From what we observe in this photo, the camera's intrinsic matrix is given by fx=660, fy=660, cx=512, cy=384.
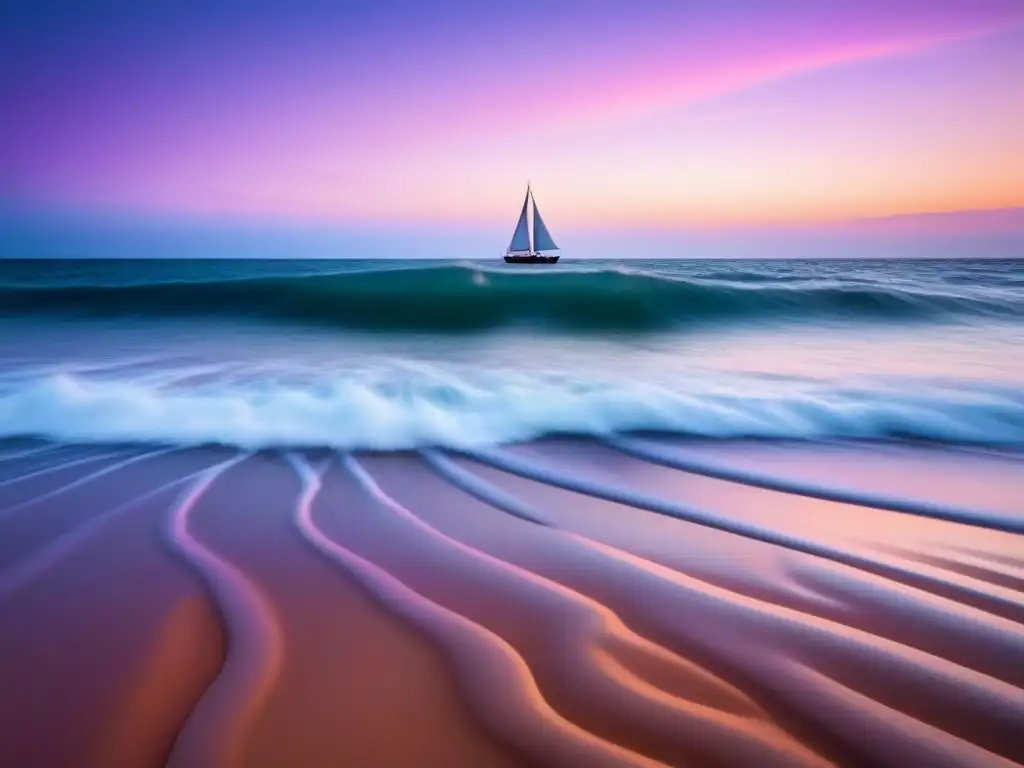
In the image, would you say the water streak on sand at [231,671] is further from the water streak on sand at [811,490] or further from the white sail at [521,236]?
Result: the white sail at [521,236]

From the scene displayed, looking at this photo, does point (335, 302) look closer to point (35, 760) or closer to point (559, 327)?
point (559, 327)

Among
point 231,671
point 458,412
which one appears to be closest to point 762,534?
point 231,671

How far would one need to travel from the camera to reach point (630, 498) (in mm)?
3447

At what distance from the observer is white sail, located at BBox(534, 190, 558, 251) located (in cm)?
4941

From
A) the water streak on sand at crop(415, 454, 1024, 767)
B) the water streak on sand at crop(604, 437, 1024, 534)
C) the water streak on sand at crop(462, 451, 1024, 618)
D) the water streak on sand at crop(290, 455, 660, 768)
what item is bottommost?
the water streak on sand at crop(604, 437, 1024, 534)

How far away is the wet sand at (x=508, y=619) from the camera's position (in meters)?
1.65

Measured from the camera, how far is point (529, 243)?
51156mm

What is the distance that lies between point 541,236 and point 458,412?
45836 millimetres

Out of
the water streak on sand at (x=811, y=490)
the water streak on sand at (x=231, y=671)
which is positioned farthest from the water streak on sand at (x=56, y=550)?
the water streak on sand at (x=811, y=490)

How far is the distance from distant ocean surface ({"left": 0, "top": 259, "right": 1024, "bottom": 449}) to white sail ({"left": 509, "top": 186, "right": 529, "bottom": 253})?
113 feet

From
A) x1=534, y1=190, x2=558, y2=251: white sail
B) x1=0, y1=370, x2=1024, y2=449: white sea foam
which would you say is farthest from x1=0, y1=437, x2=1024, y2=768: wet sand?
x1=534, y1=190, x2=558, y2=251: white sail

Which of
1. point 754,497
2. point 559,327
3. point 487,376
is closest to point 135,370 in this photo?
point 487,376

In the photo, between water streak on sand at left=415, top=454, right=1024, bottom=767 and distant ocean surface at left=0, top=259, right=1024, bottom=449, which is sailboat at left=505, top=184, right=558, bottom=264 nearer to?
distant ocean surface at left=0, top=259, right=1024, bottom=449

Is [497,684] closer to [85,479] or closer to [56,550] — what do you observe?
[56,550]
